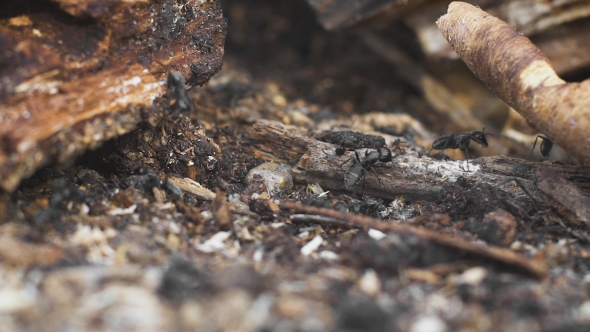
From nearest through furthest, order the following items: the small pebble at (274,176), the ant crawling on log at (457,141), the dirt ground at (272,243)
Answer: the dirt ground at (272,243) → the small pebble at (274,176) → the ant crawling on log at (457,141)

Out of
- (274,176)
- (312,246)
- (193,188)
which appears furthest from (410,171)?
(193,188)

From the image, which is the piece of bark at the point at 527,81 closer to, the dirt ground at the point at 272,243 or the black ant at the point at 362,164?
the dirt ground at the point at 272,243

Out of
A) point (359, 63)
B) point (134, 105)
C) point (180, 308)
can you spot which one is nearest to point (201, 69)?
point (134, 105)

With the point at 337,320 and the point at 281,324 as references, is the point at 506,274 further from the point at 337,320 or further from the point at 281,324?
the point at 281,324

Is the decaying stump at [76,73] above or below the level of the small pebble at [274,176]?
above

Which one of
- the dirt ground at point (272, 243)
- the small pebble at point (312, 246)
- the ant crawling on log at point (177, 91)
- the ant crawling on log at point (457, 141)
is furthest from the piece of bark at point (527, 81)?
the ant crawling on log at point (177, 91)

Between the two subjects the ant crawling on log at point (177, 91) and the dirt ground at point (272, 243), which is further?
the ant crawling on log at point (177, 91)
